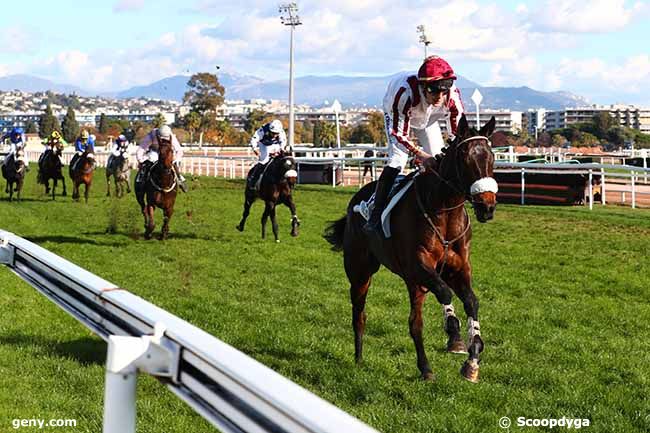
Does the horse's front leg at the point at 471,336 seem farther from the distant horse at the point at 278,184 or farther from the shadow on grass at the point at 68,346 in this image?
the distant horse at the point at 278,184

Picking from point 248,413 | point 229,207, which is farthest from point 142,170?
point 248,413

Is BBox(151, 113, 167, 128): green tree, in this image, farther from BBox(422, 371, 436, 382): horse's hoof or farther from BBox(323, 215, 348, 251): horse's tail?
BBox(422, 371, 436, 382): horse's hoof

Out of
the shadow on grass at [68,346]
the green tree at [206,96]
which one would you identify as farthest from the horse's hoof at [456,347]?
the green tree at [206,96]

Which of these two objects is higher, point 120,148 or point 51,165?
point 120,148

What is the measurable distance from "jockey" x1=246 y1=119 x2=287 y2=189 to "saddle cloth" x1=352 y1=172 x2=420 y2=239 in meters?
8.61

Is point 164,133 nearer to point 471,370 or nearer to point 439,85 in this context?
point 439,85

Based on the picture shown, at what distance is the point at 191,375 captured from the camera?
8.11ft

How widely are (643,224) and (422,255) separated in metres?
12.1

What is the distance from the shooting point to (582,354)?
253 inches

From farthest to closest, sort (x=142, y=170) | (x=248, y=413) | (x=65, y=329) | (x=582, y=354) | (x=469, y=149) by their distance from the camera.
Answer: (x=142, y=170) < (x=65, y=329) < (x=582, y=354) < (x=469, y=149) < (x=248, y=413)

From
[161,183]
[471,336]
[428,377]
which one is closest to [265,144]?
[161,183]

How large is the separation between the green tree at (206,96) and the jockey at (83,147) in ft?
175

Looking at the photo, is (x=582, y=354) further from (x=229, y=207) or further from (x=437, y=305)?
(x=229, y=207)

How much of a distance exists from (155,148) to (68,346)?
8.16 metres
